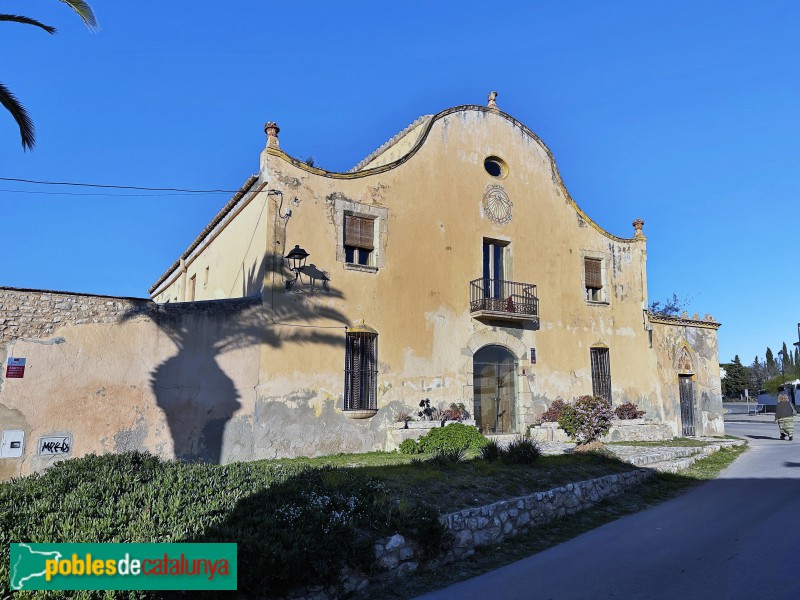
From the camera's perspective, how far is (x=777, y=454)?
17.0 m

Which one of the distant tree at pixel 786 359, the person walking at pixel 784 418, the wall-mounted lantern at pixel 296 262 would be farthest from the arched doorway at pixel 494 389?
the distant tree at pixel 786 359

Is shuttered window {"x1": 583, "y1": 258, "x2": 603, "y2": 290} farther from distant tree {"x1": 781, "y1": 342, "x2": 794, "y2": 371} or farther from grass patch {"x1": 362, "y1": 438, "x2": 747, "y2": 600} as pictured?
distant tree {"x1": 781, "y1": 342, "x2": 794, "y2": 371}

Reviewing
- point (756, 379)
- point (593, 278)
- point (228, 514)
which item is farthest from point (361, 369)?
point (756, 379)

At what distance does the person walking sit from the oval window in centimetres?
1341

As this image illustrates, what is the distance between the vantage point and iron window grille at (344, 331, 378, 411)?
49.8 ft

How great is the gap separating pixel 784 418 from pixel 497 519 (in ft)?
61.5

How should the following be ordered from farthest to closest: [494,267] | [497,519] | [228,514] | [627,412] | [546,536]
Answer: [627,412]
[494,267]
[546,536]
[497,519]
[228,514]

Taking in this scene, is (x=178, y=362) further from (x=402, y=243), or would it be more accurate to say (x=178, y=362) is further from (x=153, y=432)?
(x=402, y=243)

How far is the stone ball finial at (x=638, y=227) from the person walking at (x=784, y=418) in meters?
7.99

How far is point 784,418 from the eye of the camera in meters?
22.1

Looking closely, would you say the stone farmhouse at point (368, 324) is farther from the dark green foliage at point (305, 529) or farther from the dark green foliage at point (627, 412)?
the dark green foliage at point (305, 529)

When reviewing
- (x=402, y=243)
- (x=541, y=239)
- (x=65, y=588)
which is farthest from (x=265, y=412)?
(x=541, y=239)

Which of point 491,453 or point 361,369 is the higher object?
point 361,369

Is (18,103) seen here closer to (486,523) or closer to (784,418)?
(486,523)
